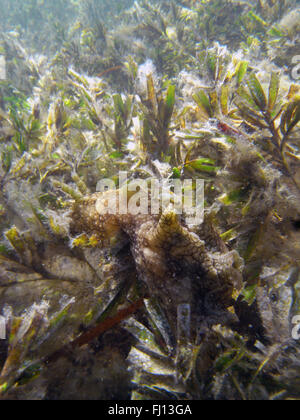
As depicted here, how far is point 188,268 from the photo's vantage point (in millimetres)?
1105

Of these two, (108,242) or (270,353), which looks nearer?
(270,353)

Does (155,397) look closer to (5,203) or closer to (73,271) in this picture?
(73,271)

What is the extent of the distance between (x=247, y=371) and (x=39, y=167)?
2.33 meters

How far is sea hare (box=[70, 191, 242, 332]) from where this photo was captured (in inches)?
42.3

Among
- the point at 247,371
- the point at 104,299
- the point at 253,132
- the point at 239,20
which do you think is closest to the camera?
the point at 247,371

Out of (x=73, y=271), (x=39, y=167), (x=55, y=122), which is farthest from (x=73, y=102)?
(x=73, y=271)

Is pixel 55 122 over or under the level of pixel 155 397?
over

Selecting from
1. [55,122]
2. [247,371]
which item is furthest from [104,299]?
[55,122]

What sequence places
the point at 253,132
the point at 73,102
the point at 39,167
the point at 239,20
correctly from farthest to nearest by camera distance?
the point at 239,20, the point at 73,102, the point at 39,167, the point at 253,132

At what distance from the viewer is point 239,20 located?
536cm

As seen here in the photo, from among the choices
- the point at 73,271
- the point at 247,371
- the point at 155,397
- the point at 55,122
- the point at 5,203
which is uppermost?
the point at 55,122

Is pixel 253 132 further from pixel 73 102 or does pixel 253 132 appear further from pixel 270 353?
pixel 73 102

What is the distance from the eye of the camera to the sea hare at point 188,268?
1073mm

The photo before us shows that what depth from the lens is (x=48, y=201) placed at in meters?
1.99
